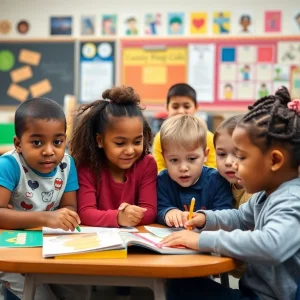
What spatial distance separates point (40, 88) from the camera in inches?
208

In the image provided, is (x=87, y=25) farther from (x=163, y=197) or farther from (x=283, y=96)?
(x=283, y=96)

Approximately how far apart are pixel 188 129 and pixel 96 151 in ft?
1.16

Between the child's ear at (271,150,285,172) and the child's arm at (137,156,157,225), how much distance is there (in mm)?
551

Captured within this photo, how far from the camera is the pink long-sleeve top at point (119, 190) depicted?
5.69 ft

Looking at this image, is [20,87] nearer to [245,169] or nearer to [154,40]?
[154,40]

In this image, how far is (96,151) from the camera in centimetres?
183

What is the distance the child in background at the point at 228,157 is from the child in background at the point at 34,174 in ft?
1.91

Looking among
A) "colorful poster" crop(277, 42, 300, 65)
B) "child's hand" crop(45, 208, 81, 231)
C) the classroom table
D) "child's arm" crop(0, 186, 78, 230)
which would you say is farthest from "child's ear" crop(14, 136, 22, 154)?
"colorful poster" crop(277, 42, 300, 65)

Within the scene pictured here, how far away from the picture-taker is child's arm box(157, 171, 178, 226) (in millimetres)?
1734

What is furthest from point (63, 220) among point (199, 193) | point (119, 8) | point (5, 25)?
point (5, 25)

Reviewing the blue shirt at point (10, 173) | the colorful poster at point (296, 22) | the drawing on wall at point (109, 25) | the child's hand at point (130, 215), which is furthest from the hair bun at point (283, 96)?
the drawing on wall at point (109, 25)

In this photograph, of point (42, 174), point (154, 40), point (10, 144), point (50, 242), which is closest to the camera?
point (50, 242)

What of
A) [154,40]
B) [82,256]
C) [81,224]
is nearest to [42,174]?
[81,224]

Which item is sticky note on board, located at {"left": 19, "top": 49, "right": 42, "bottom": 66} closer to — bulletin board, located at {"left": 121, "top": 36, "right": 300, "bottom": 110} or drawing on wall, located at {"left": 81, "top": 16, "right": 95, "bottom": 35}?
drawing on wall, located at {"left": 81, "top": 16, "right": 95, "bottom": 35}
